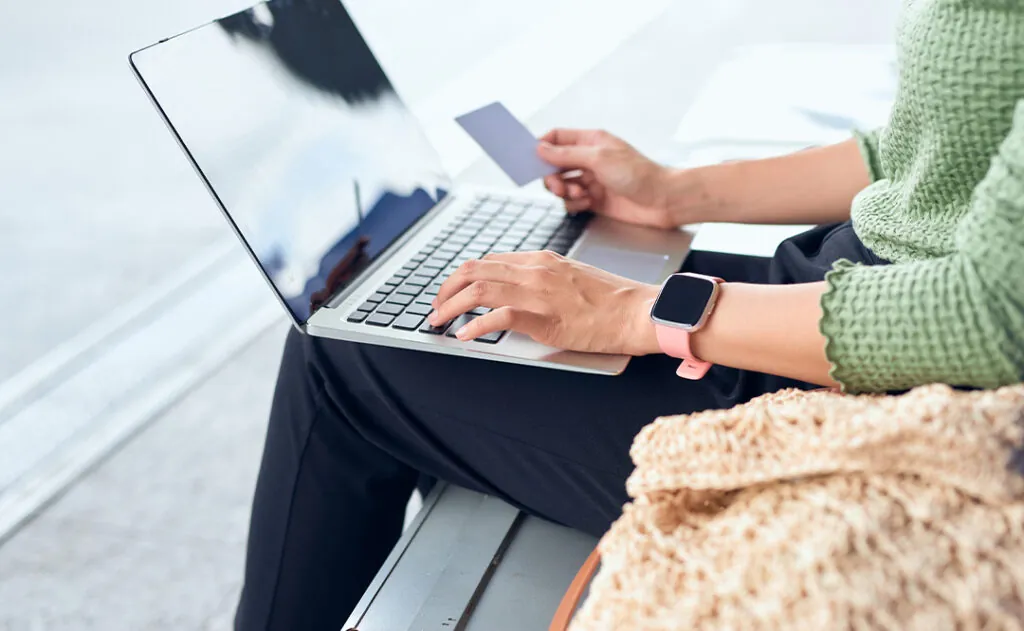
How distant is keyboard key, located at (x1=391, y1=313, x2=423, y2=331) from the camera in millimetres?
865

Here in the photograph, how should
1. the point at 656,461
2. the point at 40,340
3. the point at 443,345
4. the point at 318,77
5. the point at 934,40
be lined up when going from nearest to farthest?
1. the point at 656,461
2. the point at 934,40
3. the point at 443,345
4. the point at 318,77
5. the point at 40,340

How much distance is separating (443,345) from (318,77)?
1.36 feet

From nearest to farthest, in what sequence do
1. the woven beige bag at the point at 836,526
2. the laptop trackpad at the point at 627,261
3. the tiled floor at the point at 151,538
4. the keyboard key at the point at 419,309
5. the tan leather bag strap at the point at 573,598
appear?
the woven beige bag at the point at 836,526, the tan leather bag strap at the point at 573,598, the keyboard key at the point at 419,309, the laptop trackpad at the point at 627,261, the tiled floor at the point at 151,538

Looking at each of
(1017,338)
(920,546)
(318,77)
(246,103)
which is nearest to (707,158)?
(318,77)

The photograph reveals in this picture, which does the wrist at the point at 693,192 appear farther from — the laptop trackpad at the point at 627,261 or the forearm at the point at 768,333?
the forearm at the point at 768,333

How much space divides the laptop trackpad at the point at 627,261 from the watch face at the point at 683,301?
240 millimetres

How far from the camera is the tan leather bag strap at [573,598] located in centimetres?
68


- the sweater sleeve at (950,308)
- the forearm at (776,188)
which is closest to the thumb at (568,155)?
the forearm at (776,188)

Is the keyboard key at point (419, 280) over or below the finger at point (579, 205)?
over

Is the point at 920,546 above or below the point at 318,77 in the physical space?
below

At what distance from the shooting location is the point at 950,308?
58 centimetres

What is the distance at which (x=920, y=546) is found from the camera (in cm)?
47

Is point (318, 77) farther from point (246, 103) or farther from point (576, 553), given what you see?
point (576, 553)

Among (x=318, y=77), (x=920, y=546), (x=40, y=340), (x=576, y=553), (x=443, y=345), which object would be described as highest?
(x=318, y=77)
